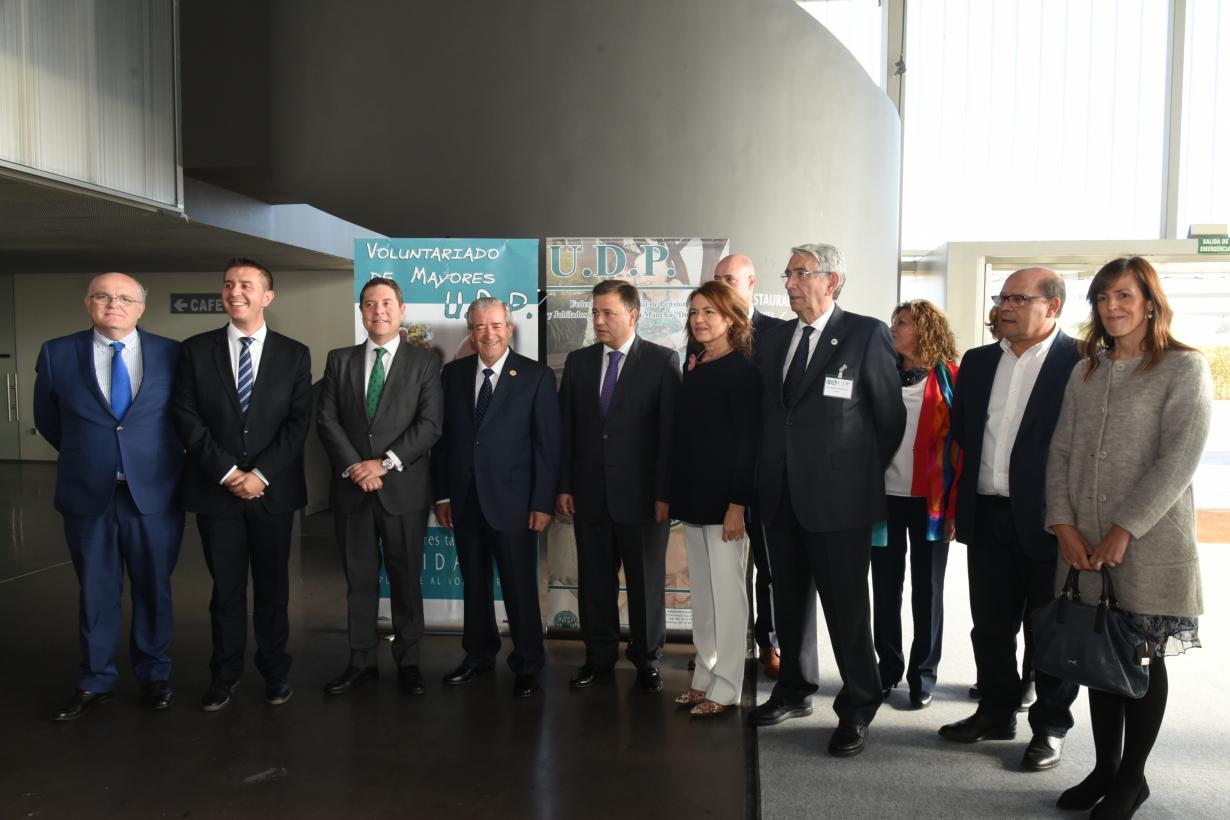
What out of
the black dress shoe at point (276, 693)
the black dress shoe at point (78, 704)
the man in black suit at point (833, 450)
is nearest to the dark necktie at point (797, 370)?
the man in black suit at point (833, 450)

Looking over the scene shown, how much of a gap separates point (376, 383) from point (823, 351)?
1876mm

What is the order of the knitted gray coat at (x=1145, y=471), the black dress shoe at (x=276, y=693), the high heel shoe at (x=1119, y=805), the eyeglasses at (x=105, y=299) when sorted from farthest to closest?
the black dress shoe at (x=276, y=693)
the eyeglasses at (x=105, y=299)
the high heel shoe at (x=1119, y=805)
the knitted gray coat at (x=1145, y=471)

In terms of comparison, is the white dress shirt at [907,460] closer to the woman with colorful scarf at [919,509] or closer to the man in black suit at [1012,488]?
the woman with colorful scarf at [919,509]

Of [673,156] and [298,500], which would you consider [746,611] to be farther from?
[673,156]

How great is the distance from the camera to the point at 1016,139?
987cm

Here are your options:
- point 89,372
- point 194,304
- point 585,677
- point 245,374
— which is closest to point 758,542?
point 585,677

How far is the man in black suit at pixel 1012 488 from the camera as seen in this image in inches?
112

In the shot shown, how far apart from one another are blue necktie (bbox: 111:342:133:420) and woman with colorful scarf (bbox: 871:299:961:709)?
3.11m

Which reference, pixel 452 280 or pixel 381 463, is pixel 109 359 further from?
pixel 452 280

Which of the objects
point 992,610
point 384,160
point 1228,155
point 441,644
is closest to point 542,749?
point 441,644

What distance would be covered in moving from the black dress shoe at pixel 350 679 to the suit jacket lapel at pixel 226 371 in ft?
4.00

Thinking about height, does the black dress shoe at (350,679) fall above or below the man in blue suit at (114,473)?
below

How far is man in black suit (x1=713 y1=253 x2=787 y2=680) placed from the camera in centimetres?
Answer: 388

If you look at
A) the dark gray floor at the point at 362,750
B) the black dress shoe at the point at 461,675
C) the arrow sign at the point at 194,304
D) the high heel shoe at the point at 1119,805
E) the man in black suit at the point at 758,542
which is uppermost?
the arrow sign at the point at 194,304
